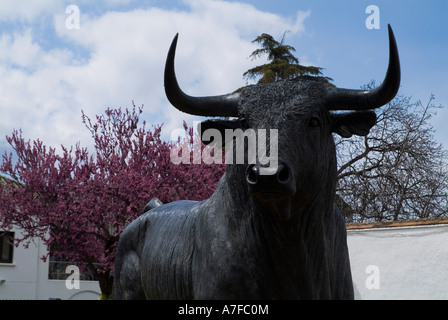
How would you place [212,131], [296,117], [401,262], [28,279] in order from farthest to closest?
[28,279], [401,262], [212,131], [296,117]

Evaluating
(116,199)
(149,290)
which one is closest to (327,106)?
(149,290)

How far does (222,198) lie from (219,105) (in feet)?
1.71

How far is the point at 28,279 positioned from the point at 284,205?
995 inches

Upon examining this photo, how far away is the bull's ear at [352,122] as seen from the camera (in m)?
2.93

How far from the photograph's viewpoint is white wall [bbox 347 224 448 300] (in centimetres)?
980

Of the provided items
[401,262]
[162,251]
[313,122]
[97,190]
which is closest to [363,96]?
[313,122]

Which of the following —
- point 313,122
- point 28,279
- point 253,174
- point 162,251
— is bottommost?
point 28,279

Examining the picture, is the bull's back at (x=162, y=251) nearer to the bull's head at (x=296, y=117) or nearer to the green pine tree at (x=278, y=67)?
the bull's head at (x=296, y=117)

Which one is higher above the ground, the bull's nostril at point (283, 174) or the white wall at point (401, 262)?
the bull's nostril at point (283, 174)

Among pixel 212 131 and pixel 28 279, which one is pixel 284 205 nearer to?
pixel 212 131

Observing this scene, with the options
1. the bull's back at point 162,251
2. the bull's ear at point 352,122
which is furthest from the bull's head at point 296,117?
the bull's back at point 162,251

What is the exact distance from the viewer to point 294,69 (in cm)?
2306

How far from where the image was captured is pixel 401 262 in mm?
10328
